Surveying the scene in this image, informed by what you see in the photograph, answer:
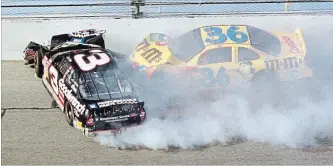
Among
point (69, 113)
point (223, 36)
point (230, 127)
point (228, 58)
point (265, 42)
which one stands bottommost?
point (230, 127)

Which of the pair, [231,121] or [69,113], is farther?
[231,121]

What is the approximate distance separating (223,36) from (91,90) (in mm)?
2835

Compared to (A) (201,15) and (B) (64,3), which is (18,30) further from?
(A) (201,15)

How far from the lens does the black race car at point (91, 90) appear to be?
7.82 metres

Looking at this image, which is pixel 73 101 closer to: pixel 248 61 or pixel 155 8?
pixel 248 61

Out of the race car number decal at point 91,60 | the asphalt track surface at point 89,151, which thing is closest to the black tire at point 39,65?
the race car number decal at point 91,60

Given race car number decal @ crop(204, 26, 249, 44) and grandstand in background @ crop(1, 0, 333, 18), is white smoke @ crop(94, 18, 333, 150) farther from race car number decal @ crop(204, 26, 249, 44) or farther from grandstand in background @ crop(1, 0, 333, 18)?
grandstand in background @ crop(1, 0, 333, 18)

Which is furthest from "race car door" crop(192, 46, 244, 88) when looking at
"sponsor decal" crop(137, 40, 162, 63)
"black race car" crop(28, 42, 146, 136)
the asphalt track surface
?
the asphalt track surface

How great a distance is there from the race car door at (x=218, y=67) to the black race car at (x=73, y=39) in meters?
2.15

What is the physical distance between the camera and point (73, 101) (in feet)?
26.6

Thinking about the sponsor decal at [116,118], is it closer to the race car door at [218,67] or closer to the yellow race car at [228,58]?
the yellow race car at [228,58]

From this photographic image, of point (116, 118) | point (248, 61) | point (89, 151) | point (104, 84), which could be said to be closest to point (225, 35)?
point (248, 61)

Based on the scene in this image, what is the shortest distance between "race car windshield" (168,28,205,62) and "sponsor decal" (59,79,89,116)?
2190 mm

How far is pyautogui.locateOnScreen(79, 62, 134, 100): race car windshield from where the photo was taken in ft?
26.7
